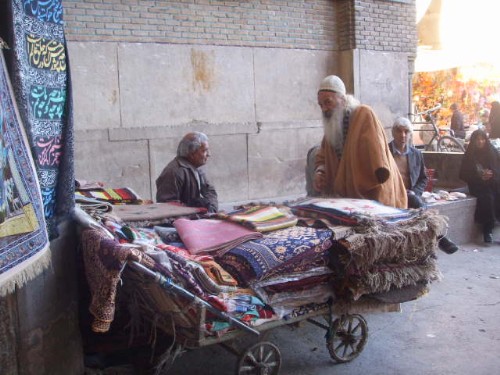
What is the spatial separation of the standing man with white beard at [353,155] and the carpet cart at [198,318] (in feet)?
3.65

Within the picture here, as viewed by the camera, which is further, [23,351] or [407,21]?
[407,21]

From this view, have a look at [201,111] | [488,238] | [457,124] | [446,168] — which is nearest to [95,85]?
[201,111]

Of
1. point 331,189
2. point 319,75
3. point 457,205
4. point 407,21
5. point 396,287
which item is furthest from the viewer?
point 407,21

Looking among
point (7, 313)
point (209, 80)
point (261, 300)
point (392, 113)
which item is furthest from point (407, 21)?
point (7, 313)

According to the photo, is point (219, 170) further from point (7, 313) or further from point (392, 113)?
point (7, 313)

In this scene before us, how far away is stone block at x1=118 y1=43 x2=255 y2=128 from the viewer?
8328 millimetres

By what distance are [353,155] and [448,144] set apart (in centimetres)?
915

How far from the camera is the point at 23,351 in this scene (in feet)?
9.62

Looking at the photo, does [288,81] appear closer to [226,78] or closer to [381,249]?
[226,78]

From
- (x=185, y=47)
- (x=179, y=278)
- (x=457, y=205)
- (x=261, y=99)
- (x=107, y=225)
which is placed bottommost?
(x=457, y=205)

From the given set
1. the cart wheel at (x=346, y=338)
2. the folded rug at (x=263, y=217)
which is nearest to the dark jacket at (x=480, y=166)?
the cart wheel at (x=346, y=338)

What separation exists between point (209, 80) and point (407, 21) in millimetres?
4488

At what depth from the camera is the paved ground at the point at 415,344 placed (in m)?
3.92

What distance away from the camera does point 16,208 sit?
92.9 inches
